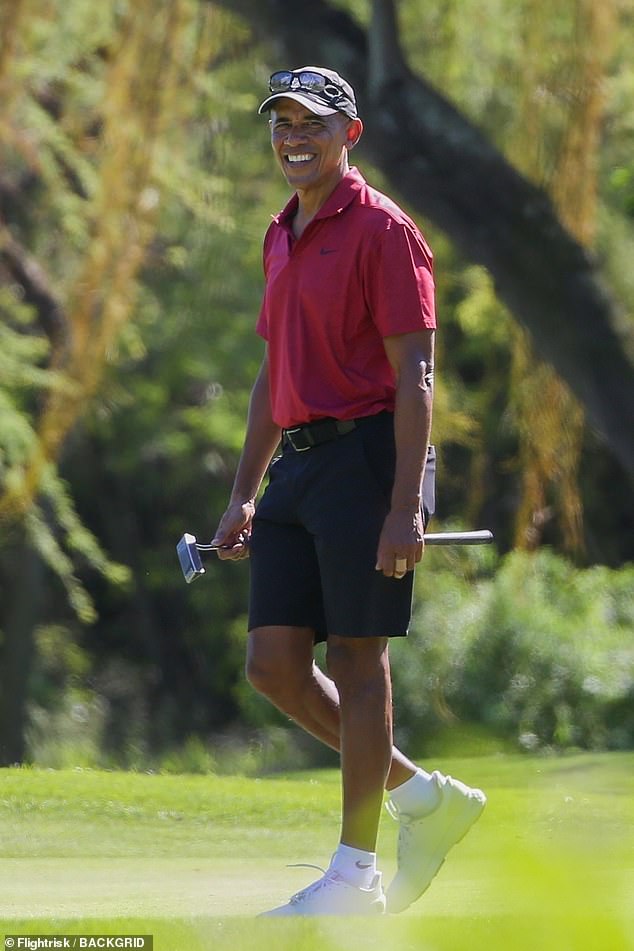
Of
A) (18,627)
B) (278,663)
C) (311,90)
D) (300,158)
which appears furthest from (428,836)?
(18,627)

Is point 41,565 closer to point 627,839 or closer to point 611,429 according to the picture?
point 611,429

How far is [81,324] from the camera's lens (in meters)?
7.15

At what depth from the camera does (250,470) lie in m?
4.08

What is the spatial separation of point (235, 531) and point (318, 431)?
1.72 feet

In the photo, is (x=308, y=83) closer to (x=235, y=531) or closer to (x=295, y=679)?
(x=235, y=531)

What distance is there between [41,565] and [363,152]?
9983mm

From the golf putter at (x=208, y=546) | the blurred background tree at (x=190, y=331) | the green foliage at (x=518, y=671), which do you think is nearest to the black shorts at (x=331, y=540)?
the golf putter at (x=208, y=546)

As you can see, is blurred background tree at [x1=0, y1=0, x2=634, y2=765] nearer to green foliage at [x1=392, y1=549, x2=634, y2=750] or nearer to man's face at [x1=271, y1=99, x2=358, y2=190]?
green foliage at [x1=392, y1=549, x2=634, y2=750]

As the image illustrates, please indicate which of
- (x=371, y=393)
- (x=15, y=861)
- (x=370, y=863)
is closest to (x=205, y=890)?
(x=370, y=863)

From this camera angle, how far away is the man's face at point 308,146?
12.0ft

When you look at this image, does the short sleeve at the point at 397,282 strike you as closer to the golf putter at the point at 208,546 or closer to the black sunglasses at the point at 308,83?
the black sunglasses at the point at 308,83

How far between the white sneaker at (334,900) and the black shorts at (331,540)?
1.67 ft

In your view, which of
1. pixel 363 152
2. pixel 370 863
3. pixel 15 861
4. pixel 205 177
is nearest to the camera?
pixel 370 863

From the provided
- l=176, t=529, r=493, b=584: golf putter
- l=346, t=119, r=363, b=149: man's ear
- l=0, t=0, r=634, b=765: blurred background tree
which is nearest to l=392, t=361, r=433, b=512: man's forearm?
l=176, t=529, r=493, b=584: golf putter
